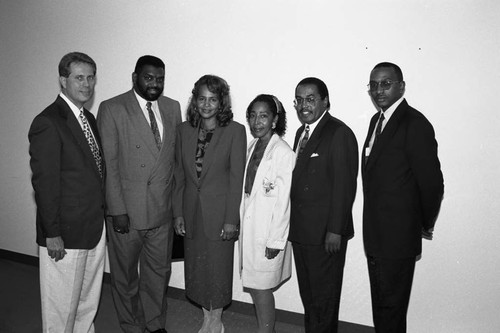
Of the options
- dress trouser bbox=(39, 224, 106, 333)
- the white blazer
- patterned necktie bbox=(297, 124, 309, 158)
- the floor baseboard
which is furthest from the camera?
the floor baseboard

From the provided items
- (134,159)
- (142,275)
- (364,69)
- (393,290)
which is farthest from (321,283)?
(364,69)

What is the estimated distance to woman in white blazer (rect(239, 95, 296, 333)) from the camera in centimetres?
255

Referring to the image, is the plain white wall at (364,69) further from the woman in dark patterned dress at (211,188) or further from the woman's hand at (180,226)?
the woman's hand at (180,226)

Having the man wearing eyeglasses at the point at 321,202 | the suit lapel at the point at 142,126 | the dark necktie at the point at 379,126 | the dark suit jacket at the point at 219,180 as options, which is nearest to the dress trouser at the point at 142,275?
the dark suit jacket at the point at 219,180

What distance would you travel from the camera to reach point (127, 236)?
113 inches

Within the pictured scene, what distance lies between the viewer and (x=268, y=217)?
2570 millimetres

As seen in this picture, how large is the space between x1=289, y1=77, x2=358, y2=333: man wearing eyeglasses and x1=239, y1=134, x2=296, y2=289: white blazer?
10cm

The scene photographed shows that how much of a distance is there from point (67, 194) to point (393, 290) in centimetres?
210

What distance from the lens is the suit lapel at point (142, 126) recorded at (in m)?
2.80

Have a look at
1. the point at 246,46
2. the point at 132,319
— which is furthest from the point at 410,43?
the point at 132,319

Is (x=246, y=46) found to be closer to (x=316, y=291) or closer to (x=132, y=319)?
(x=316, y=291)

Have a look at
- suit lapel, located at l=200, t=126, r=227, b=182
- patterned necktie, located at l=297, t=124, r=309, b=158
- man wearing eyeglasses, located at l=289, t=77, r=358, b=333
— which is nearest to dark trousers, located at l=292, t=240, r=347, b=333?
man wearing eyeglasses, located at l=289, t=77, r=358, b=333

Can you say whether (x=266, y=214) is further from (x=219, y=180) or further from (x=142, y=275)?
(x=142, y=275)

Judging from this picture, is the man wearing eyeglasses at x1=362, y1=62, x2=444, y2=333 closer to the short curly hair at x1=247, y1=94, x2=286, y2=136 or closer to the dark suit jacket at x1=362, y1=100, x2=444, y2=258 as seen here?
the dark suit jacket at x1=362, y1=100, x2=444, y2=258
